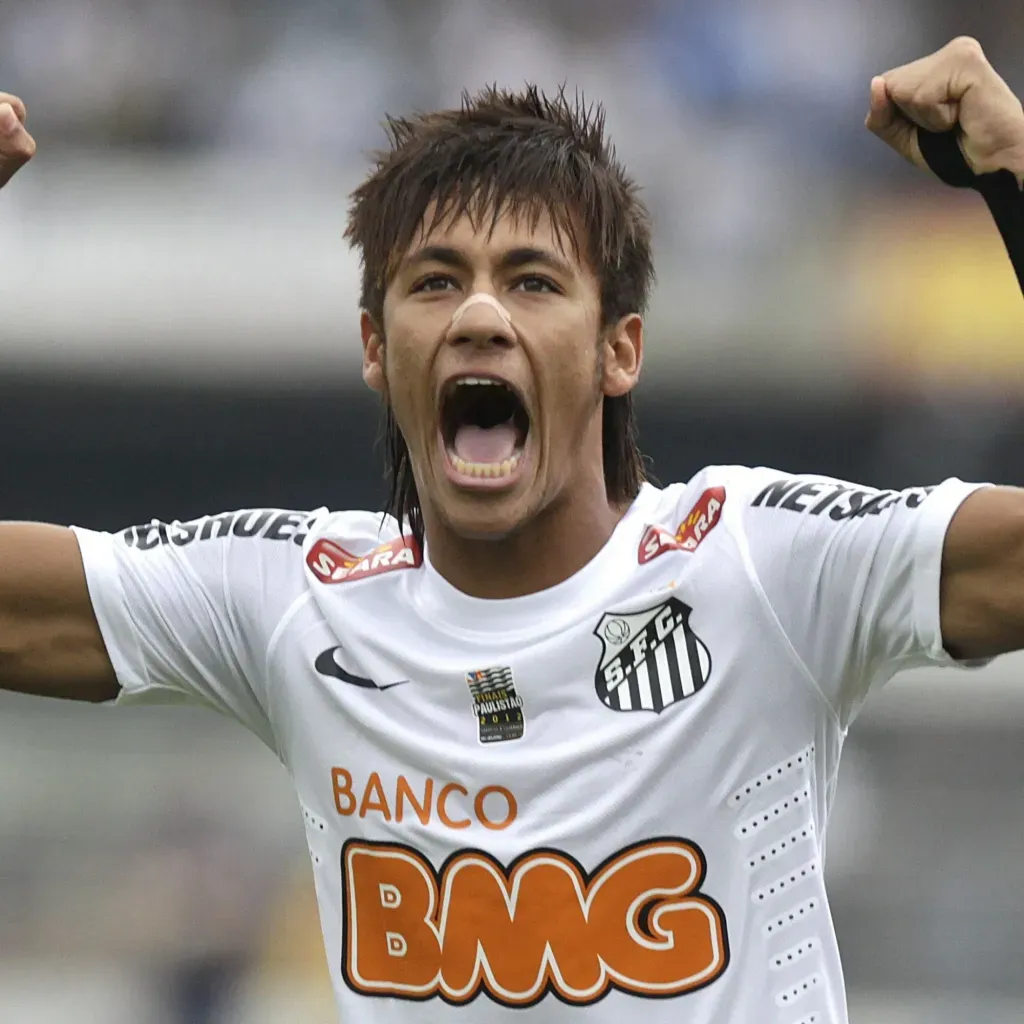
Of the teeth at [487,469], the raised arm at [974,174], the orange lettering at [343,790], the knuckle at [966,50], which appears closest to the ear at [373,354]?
the teeth at [487,469]

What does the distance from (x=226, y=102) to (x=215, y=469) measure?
1573 mm

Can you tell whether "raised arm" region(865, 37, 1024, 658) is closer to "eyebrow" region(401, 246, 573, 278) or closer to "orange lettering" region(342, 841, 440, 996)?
"eyebrow" region(401, 246, 573, 278)

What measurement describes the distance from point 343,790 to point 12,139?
1.05 m

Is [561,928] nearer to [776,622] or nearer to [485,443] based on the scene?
[776,622]

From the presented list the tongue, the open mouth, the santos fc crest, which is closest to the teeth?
the open mouth

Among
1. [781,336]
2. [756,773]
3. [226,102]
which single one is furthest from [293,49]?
[756,773]

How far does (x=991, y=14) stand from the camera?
7395mm

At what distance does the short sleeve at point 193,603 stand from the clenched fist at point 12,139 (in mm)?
587

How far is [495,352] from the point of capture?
8.83ft

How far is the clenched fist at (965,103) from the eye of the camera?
2.26m

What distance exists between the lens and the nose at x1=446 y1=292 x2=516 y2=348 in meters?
2.66

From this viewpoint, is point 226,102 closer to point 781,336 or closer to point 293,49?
point 293,49

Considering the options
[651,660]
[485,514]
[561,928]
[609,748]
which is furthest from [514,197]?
[561,928]

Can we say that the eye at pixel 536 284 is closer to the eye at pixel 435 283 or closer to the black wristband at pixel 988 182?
the eye at pixel 435 283
